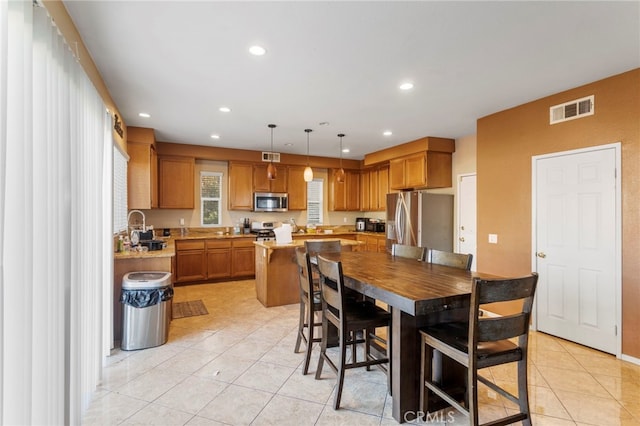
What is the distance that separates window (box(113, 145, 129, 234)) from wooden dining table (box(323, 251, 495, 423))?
302 centimetres

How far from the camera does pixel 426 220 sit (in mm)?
5492

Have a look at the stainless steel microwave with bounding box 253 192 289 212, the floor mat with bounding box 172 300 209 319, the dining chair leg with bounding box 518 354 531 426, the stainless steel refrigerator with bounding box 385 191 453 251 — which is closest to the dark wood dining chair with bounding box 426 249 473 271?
the dining chair leg with bounding box 518 354 531 426

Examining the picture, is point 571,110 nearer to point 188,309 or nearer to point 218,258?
point 188,309

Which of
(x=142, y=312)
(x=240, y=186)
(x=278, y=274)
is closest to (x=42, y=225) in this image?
(x=142, y=312)

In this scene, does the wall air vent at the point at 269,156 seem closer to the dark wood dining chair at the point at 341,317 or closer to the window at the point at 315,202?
the window at the point at 315,202

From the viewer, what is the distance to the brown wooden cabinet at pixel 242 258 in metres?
6.16

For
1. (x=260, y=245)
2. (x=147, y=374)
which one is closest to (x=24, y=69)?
(x=147, y=374)

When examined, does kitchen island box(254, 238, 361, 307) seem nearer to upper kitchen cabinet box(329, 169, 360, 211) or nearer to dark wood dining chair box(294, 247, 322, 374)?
dark wood dining chair box(294, 247, 322, 374)

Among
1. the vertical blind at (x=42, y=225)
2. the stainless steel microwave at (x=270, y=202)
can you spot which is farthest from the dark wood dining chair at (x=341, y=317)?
the stainless steel microwave at (x=270, y=202)

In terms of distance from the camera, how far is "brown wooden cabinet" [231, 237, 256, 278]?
242 inches

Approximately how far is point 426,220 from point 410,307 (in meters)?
4.05

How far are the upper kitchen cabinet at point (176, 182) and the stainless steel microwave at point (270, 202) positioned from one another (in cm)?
125

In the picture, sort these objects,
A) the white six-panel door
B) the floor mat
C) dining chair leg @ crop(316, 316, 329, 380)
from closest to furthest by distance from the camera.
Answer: dining chair leg @ crop(316, 316, 329, 380), the white six-panel door, the floor mat

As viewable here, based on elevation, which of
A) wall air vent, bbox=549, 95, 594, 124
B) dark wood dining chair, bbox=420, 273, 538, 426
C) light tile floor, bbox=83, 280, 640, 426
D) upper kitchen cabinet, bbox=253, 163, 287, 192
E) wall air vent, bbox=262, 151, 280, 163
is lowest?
light tile floor, bbox=83, 280, 640, 426
